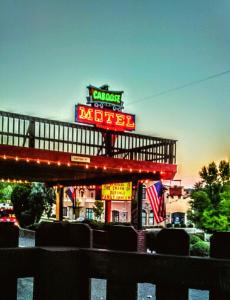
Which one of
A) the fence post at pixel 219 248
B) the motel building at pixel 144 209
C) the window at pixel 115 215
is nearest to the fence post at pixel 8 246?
the fence post at pixel 219 248

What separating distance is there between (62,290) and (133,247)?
42 cm

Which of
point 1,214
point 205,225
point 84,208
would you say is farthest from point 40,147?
point 84,208

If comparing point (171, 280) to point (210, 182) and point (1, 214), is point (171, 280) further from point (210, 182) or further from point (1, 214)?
point (1, 214)

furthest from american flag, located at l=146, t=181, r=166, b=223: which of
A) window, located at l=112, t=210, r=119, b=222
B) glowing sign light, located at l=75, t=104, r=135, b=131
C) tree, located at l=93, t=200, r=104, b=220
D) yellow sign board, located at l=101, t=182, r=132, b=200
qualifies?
window, located at l=112, t=210, r=119, b=222

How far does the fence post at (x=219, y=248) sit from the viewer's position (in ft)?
6.69

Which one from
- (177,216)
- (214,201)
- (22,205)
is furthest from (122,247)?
(177,216)

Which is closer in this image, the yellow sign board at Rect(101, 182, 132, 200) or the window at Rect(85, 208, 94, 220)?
the yellow sign board at Rect(101, 182, 132, 200)

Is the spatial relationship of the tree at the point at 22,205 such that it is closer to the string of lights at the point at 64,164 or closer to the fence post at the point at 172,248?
the string of lights at the point at 64,164

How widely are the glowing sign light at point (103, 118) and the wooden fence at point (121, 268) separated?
17.1 meters

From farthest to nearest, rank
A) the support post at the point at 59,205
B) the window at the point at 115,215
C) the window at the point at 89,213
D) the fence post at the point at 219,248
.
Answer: the window at the point at 89,213
the window at the point at 115,215
the support post at the point at 59,205
the fence post at the point at 219,248

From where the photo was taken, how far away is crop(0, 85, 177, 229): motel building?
51.4ft

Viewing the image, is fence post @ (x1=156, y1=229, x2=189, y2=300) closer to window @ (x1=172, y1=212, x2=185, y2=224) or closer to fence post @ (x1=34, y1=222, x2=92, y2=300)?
fence post @ (x1=34, y1=222, x2=92, y2=300)

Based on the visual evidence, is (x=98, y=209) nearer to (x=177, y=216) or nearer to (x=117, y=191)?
(x=177, y=216)

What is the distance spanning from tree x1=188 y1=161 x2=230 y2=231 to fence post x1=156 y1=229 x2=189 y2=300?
20245mm
